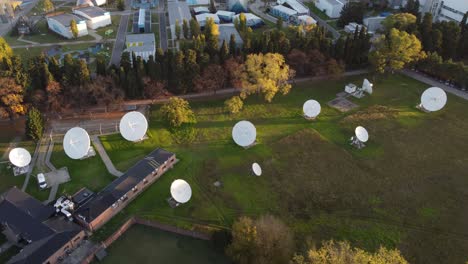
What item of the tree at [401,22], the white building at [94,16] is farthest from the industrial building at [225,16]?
the tree at [401,22]

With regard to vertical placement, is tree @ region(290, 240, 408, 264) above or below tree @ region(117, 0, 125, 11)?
below

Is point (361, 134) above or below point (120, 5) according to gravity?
below

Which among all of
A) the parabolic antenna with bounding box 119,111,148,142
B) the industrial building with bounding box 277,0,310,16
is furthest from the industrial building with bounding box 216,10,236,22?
the parabolic antenna with bounding box 119,111,148,142

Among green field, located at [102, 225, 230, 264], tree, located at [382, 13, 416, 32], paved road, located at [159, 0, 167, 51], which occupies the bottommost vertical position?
green field, located at [102, 225, 230, 264]

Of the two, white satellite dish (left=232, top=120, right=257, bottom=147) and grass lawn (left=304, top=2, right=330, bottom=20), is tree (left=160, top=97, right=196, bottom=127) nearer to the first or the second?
white satellite dish (left=232, top=120, right=257, bottom=147)

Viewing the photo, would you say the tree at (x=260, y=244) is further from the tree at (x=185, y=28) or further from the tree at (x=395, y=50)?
the tree at (x=185, y=28)

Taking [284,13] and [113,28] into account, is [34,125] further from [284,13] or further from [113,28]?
[284,13]

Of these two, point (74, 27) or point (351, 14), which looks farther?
point (351, 14)

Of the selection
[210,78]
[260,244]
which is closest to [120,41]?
[210,78]
